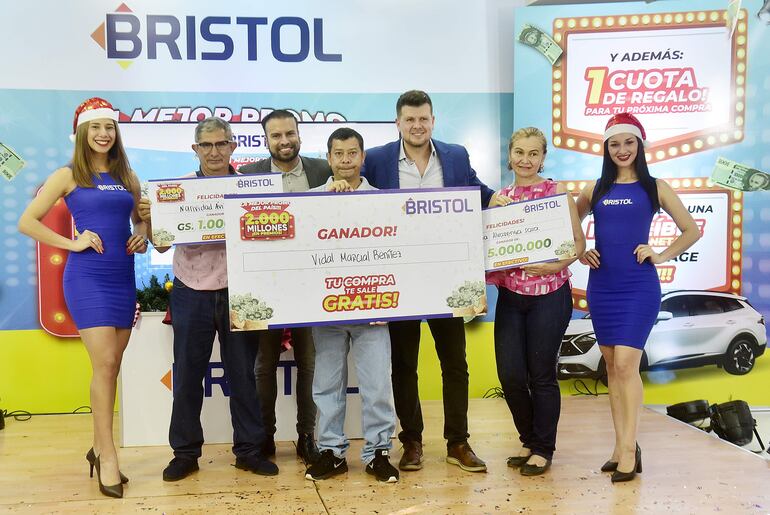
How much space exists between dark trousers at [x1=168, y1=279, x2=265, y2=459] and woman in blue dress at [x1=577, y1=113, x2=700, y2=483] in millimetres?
1567

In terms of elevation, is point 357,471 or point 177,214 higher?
point 177,214

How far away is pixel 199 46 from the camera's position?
4.95 meters

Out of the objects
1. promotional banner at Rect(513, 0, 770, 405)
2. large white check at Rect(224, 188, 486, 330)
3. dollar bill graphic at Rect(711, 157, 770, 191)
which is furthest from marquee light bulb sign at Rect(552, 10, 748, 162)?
large white check at Rect(224, 188, 486, 330)

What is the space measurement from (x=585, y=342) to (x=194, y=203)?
9.69ft

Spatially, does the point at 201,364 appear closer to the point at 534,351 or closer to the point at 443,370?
the point at 443,370

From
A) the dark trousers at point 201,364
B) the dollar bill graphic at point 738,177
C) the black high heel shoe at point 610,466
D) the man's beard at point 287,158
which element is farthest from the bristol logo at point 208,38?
the black high heel shoe at point 610,466

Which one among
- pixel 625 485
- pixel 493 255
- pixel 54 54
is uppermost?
pixel 54 54

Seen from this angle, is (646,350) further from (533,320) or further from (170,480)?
(170,480)

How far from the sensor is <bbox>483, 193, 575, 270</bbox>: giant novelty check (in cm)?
324

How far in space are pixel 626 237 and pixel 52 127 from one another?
140 inches

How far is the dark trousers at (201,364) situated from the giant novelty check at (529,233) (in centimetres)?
114

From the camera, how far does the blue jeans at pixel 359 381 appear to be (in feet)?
10.8

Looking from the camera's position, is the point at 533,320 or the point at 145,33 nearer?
the point at 533,320

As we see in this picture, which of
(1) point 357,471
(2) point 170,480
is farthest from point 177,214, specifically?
(1) point 357,471
